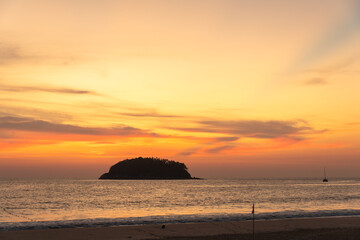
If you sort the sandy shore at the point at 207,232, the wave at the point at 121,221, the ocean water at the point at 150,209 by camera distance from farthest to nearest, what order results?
the ocean water at the point at 150,209
the wave at the point at 121,221
the sandy shore at the point at 207,232

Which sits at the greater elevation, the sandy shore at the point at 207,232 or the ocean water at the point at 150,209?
the sandy shore at the point at 207,232

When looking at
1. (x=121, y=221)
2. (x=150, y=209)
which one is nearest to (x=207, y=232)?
(x=121, y=221)

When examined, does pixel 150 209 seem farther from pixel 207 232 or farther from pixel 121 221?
pixel 207 232

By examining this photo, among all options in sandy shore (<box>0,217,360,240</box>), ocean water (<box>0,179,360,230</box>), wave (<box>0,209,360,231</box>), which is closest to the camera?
sandy shore (<box>0,217,360,240</box>)

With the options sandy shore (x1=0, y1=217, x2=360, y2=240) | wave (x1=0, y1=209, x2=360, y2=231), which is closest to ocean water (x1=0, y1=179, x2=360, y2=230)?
wave (x1=0, y1=209, x2=360, y2=231)

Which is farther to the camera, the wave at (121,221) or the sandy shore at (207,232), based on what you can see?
the wave at (121,221)

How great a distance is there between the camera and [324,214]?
141ft

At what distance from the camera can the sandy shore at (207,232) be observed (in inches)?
1023

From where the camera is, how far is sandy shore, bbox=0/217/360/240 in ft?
85.3

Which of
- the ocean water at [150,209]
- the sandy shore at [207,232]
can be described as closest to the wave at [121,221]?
the ocean water at [150,209]

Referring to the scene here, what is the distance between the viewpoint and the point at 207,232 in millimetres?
A: 28766

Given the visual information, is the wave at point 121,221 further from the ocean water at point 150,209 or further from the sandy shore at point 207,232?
the sandy shore at point 207,232

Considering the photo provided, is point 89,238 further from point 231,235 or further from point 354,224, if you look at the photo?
point 354,224

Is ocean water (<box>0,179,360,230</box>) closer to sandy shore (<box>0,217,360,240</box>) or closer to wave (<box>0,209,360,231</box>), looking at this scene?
wave (<box>0,209,360,231</box>)
